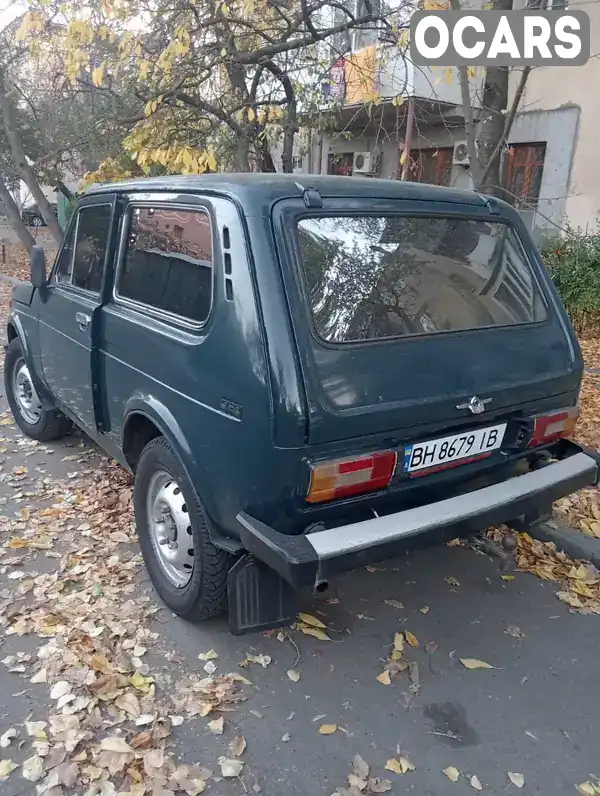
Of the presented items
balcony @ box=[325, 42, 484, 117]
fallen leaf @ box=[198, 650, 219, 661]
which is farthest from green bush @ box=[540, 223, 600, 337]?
fallen leaf @ box=[198, 650, 219, 661]

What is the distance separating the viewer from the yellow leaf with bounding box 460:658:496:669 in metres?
2.96

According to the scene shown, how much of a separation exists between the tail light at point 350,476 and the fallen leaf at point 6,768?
1.43m

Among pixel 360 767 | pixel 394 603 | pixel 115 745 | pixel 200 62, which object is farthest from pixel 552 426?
pixel 200 62

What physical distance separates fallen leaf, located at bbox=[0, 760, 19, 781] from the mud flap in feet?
2.97

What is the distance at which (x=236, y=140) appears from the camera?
29.5ft

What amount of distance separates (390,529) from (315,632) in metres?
0.96

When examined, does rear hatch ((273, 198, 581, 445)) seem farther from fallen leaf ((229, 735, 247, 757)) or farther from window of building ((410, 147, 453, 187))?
window of building ((410, 147, 453, 187))

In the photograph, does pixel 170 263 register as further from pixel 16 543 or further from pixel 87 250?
pixel 16 543

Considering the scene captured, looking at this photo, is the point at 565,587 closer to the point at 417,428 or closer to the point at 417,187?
the point at 417,428

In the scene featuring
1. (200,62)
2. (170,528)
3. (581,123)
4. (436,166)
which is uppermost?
(200,62)

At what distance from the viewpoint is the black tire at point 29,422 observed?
521 centimetres

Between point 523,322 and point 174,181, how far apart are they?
1.80 metres

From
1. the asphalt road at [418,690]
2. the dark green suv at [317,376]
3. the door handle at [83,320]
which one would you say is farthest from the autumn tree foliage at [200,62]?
the asphalt road at [418,690]

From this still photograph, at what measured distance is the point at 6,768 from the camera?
2361mm
